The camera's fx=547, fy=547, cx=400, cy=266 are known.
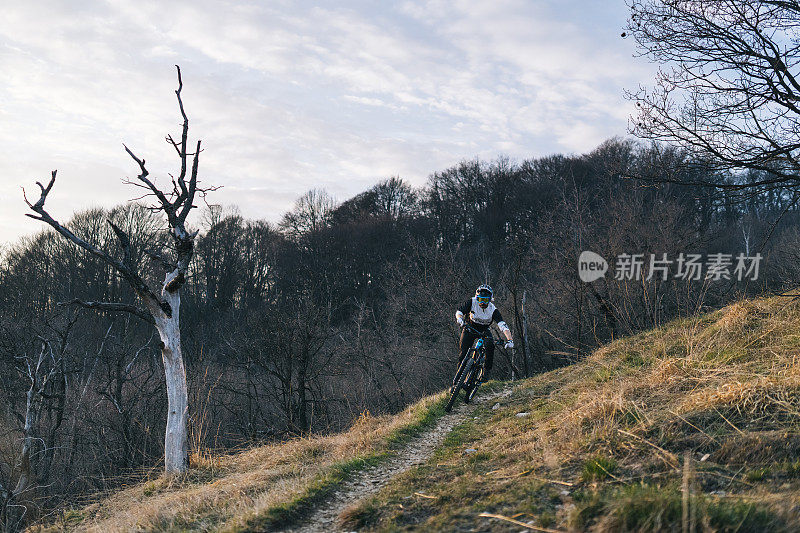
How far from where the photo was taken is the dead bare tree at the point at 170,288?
9.86m

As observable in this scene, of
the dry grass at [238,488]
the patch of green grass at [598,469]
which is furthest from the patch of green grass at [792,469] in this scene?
the dry grass at [238,488]

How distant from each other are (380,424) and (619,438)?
17.9 feet

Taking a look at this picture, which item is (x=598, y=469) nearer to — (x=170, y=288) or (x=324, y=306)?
(x=170, y=288)

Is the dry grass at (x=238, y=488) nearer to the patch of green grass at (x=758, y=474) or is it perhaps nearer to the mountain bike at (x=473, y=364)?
the mountain bike at (x=473, y=364)

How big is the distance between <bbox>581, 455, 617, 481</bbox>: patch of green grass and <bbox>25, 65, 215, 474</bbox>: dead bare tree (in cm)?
768

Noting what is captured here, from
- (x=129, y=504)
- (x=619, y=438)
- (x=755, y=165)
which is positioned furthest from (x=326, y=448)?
(x=755, y=165)

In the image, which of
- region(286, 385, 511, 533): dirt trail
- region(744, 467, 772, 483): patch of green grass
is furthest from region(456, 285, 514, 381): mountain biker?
region(744, 467, 772, 483): patch of green grass

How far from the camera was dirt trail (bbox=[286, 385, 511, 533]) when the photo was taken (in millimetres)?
5020

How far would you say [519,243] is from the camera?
18391mm

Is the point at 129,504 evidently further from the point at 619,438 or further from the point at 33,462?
the point at 33,462

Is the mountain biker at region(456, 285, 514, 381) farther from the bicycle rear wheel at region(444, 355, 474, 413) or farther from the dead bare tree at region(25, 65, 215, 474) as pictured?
the dead bare tree at region(25, 65, 215, 474)

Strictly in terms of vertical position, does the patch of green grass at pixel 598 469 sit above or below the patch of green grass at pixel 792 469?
below

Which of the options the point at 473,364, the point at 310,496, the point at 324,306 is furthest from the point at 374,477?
the point at 324,306

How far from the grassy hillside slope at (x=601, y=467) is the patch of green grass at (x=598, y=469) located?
0.01 metres
